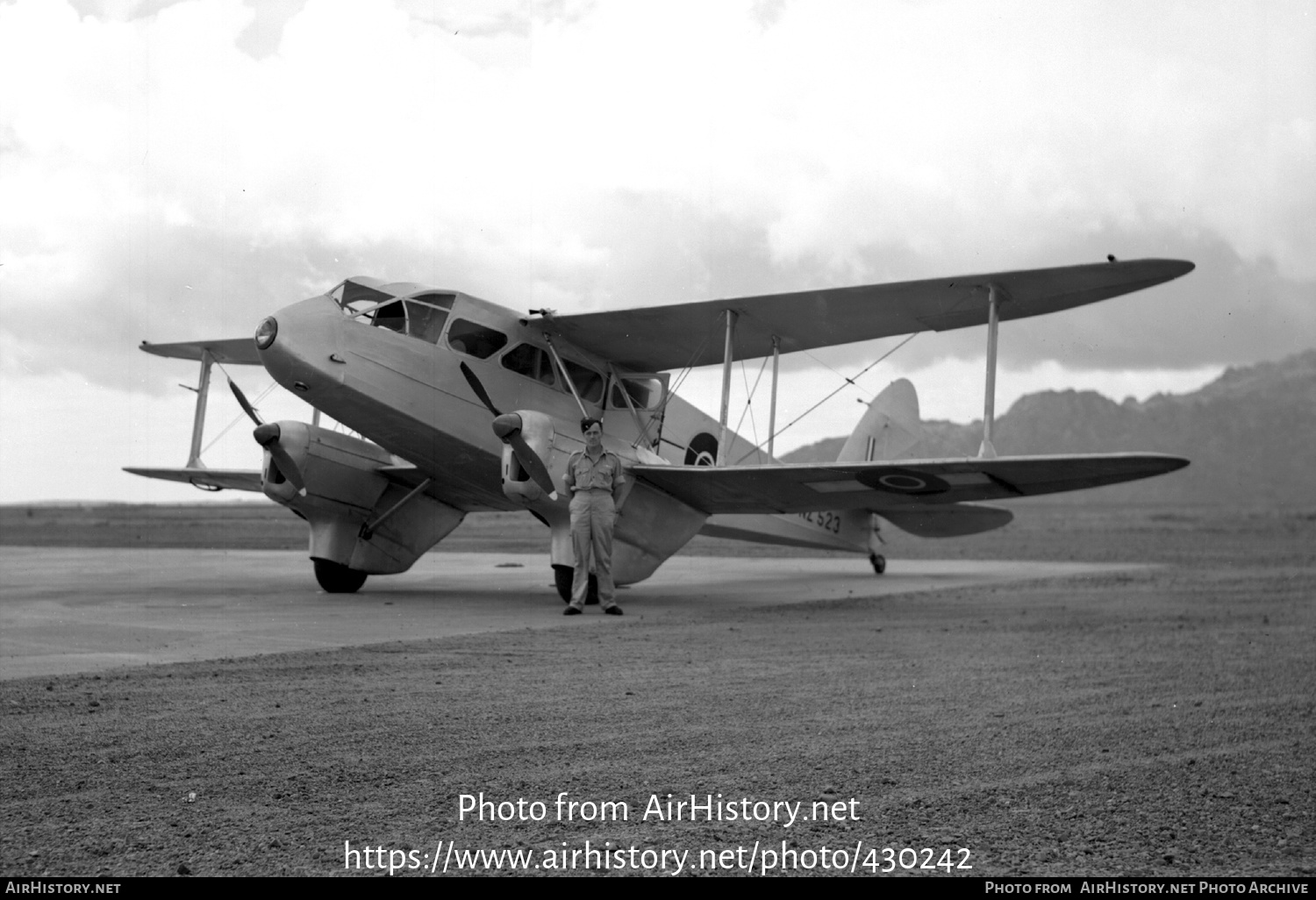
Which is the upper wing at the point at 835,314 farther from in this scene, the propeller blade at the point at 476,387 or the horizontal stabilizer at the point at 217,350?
the horizontal stabilizer at the point at 217,350

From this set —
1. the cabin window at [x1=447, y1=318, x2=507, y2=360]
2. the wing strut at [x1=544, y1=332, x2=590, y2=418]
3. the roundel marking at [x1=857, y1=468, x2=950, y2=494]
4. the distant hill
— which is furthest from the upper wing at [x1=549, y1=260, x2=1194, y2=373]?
the distant hill

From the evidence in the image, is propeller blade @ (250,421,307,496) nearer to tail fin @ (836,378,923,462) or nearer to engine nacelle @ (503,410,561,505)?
engine nacelle @ (503,410,561,505)

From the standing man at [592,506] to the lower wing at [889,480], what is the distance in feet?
3.87

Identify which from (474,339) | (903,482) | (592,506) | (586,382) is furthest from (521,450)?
(903,482)

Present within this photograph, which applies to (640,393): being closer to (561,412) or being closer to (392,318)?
(561,412)

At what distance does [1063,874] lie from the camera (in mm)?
3467

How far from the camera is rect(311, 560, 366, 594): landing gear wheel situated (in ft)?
A: 50.5

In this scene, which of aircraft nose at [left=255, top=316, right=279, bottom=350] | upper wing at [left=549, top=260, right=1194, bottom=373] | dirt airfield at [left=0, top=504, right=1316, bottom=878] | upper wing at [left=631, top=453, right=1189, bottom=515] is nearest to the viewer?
dirt airfield at [left=0, top=504, right=1316, bottom=878]

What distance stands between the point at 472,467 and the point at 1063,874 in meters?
11.4

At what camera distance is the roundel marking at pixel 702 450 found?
676 inches

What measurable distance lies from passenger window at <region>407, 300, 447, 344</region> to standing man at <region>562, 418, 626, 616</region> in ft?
7.34

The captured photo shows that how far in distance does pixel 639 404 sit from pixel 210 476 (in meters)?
6.52

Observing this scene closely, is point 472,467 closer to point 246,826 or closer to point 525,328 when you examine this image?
point 525,328

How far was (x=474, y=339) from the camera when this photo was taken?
552 inches
